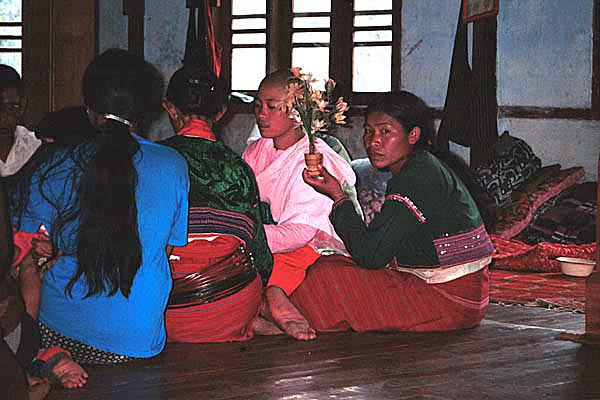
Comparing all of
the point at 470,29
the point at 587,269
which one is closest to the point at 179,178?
the point at 587,269

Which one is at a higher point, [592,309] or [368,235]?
[368,235]

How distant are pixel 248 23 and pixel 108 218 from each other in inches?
242

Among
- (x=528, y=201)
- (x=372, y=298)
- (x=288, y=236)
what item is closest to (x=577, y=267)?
(x=528, y=201)

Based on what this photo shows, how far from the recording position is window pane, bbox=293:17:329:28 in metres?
8.76

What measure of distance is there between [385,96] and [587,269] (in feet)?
8.97

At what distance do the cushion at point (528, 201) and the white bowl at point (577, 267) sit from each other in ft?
2.55

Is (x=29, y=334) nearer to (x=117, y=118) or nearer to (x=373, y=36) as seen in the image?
(x=117, y=118)

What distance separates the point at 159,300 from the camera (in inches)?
134

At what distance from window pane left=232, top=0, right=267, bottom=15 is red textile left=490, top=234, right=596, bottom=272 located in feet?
11.4

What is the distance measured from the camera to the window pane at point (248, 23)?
8.98m

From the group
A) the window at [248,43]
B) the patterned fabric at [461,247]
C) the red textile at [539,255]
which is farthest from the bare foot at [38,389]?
the window at [248,43]

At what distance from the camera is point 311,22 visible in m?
8.82

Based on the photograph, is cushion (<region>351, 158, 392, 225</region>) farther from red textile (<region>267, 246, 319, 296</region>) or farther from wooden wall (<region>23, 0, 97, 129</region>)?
wooden wall (<region>23, 0, 97, 129</region>)

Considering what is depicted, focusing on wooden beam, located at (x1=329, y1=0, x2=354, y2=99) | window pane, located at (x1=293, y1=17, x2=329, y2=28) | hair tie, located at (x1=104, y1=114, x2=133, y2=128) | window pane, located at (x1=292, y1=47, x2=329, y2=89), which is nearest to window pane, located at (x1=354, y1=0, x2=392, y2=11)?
wooden beam, located at (x1=329, y1=0, x2=354, y2=99)
